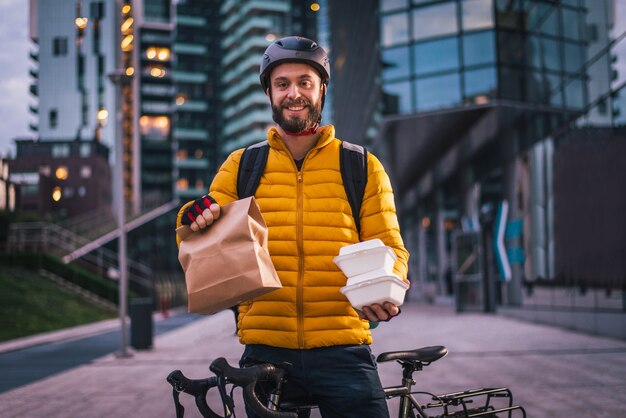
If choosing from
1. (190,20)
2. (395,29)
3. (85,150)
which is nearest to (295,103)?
(395,29)

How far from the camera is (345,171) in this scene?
294 centimetres

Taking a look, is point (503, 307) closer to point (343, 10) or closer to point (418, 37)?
point (418, 37)

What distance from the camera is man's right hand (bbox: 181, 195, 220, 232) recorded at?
258 cm

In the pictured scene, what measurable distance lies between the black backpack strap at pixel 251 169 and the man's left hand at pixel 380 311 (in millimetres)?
750

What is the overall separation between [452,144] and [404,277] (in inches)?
1041

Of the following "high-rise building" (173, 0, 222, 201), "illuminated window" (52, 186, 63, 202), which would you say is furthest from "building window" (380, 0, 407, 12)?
"high-rise building" (173, 0, 222, 201)

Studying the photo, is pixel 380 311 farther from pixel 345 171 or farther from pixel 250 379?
pixel 345 171

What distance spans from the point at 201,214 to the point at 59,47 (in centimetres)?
4253

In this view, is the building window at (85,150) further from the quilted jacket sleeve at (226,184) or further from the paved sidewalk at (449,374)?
the quilted jacket sleeve at (226,184)

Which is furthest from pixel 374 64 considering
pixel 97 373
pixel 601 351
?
pixel 97 373

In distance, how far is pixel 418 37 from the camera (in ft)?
86.8

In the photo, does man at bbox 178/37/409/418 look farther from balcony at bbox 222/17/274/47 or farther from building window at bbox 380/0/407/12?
balcony at bbox 222/17/274/47

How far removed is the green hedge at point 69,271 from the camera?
28.5 m

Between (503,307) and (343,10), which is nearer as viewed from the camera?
(503,307)
